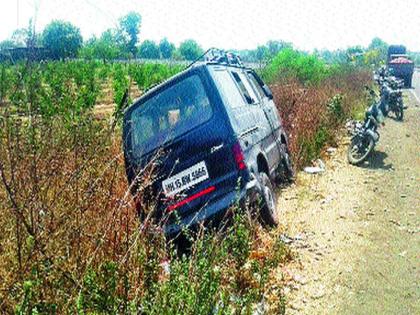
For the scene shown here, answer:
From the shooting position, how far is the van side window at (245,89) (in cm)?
594

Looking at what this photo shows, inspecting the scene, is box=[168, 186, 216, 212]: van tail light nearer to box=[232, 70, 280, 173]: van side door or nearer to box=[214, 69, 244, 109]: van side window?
box=[214, 69, 244, 109]: van side window

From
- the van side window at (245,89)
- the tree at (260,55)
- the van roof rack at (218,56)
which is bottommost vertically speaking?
the van side window at (245,89)

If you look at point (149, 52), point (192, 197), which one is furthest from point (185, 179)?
point (149, 52)

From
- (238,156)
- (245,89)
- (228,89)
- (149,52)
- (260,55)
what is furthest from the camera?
(149,52)

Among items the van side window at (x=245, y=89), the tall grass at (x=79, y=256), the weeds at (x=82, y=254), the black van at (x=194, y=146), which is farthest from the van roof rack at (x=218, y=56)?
the tall grass at (x=79, y=256)

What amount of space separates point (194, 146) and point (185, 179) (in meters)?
0.37

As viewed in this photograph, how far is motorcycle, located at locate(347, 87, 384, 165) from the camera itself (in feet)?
28.5

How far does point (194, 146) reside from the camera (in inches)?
184

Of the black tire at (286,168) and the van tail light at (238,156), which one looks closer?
the van tail light at (238,156)

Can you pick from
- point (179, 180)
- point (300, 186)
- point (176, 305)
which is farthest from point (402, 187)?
point (176, 305)

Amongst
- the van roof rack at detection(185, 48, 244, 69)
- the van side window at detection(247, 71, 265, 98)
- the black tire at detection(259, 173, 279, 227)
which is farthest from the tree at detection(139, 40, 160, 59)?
the black tire at detection(259, 173, 279, 227)

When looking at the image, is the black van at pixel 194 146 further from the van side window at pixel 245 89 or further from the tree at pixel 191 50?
the tree at pixel 191 50

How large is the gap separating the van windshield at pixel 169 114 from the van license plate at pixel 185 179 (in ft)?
1.36

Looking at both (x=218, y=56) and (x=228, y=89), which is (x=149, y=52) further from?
(x=228, y=89)
